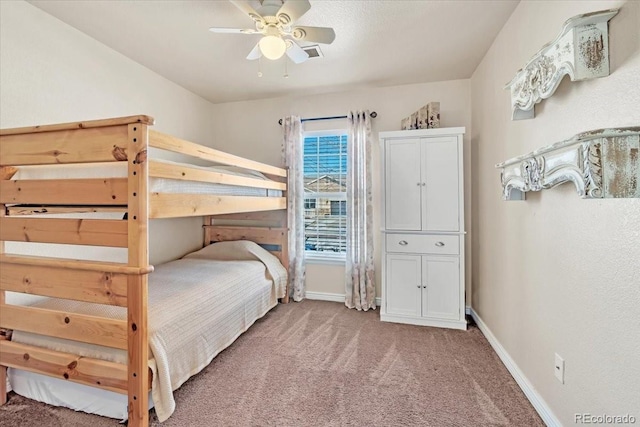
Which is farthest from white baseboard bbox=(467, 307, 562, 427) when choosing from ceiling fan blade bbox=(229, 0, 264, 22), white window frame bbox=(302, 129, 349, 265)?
ceiling fan blade bbox=(229, 0, 264, 22)

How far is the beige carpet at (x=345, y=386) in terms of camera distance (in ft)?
5.20

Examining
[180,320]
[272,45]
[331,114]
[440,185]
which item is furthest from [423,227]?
[180,320]

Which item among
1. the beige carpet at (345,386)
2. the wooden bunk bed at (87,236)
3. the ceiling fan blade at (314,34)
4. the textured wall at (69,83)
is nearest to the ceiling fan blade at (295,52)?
the ceiling fan blade at (314,34)

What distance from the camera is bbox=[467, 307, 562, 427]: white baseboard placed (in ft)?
4.98

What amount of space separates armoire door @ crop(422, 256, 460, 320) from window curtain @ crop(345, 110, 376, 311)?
0.63 metres

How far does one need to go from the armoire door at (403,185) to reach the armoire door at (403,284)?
33 centimetres

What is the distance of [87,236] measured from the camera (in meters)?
1.48

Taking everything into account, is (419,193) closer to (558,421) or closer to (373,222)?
(373,222)

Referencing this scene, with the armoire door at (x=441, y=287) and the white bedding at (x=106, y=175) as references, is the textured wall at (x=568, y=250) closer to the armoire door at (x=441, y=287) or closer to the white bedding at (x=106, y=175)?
the armoire door at (x=441, y=287)

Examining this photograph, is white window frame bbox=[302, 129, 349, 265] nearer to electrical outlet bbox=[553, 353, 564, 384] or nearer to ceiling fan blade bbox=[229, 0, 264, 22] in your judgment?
ceiling fan blade bbox=[229, 0, 264, 22]

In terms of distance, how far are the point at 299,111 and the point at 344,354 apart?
2731mm

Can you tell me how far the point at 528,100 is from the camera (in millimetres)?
1576

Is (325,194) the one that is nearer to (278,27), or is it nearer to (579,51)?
(278,27)

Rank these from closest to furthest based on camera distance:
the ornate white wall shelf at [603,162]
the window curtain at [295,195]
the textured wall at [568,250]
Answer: the ornate white wall shelf at [603,162], the textured wall at [568,250], the window curtain at [295,195]
